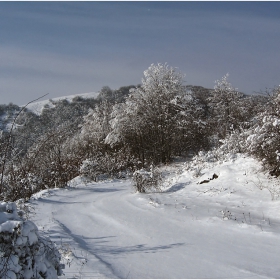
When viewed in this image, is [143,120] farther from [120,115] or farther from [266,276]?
[266,276]

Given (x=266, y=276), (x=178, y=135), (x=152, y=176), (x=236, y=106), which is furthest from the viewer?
(x=236, y=106)

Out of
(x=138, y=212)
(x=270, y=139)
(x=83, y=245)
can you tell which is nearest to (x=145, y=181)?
(x=138, y=212)

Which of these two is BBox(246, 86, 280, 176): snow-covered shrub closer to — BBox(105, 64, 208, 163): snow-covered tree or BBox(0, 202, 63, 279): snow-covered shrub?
BBox(0, 202, 63, 279): snow-covered shrub

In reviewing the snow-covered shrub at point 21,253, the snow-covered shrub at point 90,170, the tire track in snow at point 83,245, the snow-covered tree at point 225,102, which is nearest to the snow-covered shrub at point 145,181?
the tire track in snow at point 83,245

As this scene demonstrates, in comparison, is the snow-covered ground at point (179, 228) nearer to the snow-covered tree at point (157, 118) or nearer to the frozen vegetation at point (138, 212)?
the frozen vegetation at point (138, 212)

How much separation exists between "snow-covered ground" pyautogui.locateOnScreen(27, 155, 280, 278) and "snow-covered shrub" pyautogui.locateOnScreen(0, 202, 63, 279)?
842 millimetres

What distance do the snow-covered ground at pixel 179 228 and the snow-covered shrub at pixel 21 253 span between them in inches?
33.1

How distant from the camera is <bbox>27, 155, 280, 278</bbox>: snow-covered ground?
4.25 metres

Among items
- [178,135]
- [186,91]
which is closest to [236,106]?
[186,91]

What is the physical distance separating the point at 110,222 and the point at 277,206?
3917mm

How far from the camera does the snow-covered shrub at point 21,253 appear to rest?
9.82 ft

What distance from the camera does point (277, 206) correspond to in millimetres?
7328

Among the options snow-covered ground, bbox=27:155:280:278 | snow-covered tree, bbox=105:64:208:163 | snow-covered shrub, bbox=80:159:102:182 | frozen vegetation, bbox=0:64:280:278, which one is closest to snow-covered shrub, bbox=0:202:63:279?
frozen vegetation, bbox=0:64:280:278

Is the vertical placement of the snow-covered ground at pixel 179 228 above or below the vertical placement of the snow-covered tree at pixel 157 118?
below
